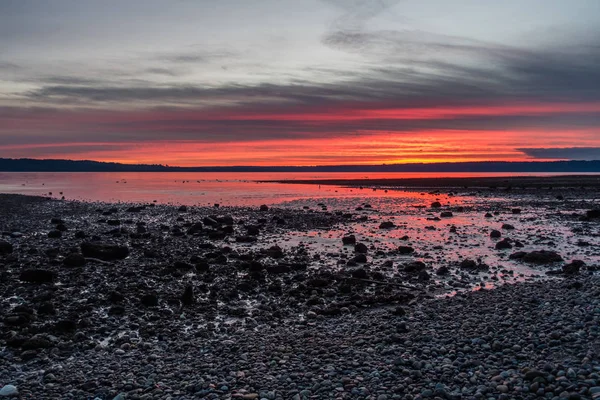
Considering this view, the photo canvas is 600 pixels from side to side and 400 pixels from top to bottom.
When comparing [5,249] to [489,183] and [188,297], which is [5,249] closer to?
[188,297]

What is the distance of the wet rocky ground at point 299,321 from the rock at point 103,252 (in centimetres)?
6

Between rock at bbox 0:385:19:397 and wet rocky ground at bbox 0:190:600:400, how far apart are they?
0.03 metres

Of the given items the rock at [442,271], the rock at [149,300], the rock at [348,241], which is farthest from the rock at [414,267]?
the rock at [149,300]

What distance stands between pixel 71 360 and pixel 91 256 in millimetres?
11319

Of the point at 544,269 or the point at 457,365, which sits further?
the point at 544,269

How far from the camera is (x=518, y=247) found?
943 inches

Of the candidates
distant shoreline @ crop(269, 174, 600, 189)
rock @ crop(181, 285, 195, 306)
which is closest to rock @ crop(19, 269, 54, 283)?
rock @ crop(181, 285, 195, 306)

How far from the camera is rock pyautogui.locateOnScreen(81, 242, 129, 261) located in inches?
802

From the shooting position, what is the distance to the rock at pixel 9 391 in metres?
8.22

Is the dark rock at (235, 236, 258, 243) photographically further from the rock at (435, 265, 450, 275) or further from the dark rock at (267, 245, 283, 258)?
the rock at (435, 265, 450, 275)

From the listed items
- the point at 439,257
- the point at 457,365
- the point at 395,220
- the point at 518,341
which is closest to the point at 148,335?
the point at 457,365

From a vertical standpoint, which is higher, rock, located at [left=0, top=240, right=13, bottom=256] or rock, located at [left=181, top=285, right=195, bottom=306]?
rock, located at [left=0, top=240, right=13, bottom=256]

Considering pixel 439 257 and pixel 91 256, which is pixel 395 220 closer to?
pixel 439 257

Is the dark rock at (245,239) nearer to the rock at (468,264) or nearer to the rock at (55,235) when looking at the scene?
the rock at (55,235)
